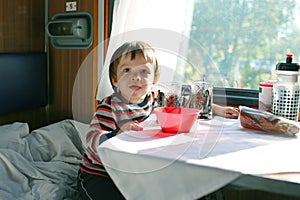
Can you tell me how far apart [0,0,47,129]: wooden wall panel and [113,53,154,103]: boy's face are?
99 centimetres

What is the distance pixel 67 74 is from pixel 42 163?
0.79m

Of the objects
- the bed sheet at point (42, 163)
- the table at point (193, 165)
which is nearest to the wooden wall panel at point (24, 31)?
the bed sheet at point (42, 163)

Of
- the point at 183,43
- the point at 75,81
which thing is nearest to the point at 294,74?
the point at 183,43

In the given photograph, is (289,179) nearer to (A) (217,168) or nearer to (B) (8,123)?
(A) (217,168)

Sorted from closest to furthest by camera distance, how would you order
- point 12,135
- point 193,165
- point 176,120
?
point 193,165
point 176,120
point 12,135

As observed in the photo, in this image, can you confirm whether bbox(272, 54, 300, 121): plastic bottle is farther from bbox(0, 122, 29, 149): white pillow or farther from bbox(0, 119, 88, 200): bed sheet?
bbox(0, 122, 29, 149): white pillow

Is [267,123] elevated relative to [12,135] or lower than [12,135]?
elevated

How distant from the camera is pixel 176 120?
1.18 m

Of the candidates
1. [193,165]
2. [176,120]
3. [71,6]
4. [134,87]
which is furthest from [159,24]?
[193,165]

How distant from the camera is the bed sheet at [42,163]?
1461 mm

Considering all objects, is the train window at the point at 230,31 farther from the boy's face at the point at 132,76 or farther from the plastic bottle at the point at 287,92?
the boy's face at the point at 132,76

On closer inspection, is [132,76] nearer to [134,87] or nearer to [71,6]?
[134,87]

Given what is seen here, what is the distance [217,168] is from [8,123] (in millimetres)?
1590

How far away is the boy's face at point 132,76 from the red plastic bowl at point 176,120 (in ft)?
0.64
